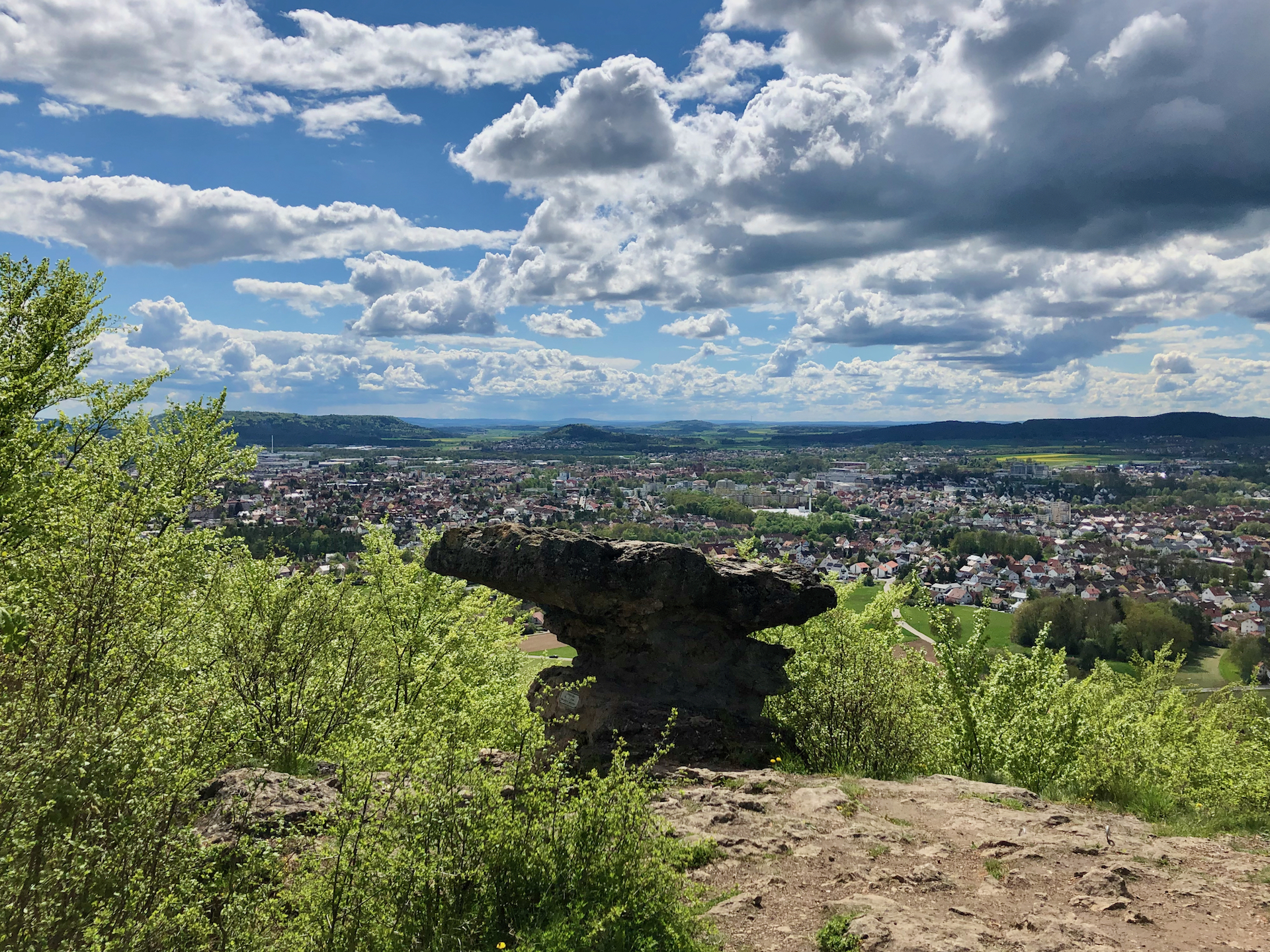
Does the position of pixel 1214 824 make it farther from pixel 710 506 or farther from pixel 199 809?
pixel 710 506

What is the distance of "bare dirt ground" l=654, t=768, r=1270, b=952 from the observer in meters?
7.50

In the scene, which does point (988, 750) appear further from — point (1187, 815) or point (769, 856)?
point (769, 856)

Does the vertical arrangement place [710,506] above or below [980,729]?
below

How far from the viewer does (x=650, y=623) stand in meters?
15.2

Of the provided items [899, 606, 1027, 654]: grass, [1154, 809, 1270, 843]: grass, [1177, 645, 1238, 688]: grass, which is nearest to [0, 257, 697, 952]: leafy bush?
[1154, 809, 1270, 843]: grass

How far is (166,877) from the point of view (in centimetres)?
656

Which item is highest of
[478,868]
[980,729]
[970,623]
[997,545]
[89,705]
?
[89,705]

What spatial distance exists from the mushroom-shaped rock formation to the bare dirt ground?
2.22m

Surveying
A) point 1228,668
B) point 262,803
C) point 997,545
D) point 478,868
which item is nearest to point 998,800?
point 478,868

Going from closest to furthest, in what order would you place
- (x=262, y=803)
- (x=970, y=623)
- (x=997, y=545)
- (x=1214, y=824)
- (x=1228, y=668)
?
(x=262, y=803) → (x=1214, y=824) → (x=1228, y=668) → (x=970, y=623) → (x=997, y=545)

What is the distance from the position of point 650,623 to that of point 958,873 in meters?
7.54

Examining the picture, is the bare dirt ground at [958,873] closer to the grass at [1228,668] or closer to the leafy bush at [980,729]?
the leafy bush at [980,729]

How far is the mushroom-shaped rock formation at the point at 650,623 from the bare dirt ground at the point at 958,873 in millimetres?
2224

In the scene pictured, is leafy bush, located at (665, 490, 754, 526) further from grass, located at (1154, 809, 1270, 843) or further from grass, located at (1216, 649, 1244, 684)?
grass, located at (1154, 809, 1270, 843)
